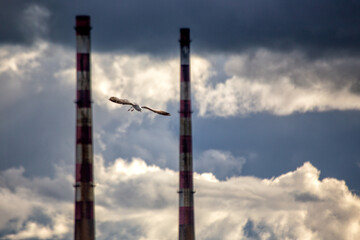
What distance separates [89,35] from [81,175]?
9.06m

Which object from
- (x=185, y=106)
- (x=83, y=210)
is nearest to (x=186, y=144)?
(x=185, y=106)

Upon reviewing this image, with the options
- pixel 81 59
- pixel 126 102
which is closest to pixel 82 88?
pixel 81 59

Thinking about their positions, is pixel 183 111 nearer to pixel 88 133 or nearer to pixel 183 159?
pixel 183 159

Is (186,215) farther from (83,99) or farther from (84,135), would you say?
(83,99)

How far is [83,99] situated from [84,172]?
469 centimetres

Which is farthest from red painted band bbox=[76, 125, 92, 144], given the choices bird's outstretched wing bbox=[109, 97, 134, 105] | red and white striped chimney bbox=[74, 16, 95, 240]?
bird's outstretched wing bbox=[109, 97, 134, 105]

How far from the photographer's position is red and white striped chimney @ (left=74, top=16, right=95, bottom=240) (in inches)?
3019

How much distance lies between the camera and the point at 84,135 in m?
76.9

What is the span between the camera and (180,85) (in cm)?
8256

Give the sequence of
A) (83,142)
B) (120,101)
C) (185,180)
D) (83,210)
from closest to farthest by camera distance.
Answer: (83,210), (83,142), (185,180), (120,101)

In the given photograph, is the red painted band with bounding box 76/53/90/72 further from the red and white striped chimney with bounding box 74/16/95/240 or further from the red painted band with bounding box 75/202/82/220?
the red painted band with bounding box 75/202/82/220

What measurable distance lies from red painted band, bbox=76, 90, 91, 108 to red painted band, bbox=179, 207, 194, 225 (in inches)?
424

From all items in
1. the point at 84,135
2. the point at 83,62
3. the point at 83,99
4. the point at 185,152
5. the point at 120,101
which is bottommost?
the point at 84,135

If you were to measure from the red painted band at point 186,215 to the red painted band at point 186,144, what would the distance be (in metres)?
3.98
